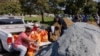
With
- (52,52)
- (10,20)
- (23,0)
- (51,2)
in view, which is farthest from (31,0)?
(52,52)

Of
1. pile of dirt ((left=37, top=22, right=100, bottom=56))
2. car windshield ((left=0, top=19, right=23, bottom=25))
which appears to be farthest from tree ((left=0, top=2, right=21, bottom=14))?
pile of dirt ((left=37, top=22, right=100, bottom=56))

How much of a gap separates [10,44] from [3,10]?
885 inches

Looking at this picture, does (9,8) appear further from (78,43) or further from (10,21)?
(78,43)

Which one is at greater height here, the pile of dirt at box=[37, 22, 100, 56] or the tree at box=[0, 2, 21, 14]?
the pile of dirt at box=[37, 22, 100, 56]

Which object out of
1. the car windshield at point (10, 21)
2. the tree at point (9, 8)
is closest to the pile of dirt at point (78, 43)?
the car windshield at point (10, 21)

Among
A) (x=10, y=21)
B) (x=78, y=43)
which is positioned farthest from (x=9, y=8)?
(x=78, y=43)

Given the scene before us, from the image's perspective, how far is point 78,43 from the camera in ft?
11.4

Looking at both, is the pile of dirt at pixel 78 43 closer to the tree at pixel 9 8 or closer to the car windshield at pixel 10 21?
the car windshield at pixel 10 21

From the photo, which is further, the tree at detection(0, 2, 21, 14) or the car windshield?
the tree at detection(0, 2, 21, 14)

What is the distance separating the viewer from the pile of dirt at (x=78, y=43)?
341cm

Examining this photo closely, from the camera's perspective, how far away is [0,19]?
11.6m

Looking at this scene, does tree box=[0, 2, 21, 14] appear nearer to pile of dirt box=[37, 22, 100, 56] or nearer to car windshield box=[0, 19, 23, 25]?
car windshield box=[0, 19, 23, 25]

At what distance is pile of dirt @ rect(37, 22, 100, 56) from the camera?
3.41 meters

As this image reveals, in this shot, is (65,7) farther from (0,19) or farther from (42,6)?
(0,19)
